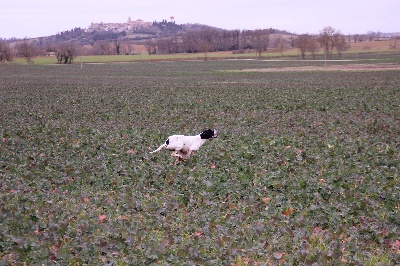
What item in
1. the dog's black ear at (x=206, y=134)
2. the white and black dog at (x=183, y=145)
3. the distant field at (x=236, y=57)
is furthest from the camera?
the distant field at (x=236, y=57)

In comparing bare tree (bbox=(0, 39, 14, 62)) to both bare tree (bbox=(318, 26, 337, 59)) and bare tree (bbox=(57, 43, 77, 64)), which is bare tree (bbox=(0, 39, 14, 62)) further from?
bare tree (bbox=(318, 26, 337, 59))

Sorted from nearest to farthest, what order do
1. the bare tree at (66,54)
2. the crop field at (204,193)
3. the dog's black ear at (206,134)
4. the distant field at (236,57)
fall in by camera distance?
1. the crop field at (204,193)
2. the dog's black ear at (206,134)
3. the distant field at (236,57)
4. the bare tree at (66,54)

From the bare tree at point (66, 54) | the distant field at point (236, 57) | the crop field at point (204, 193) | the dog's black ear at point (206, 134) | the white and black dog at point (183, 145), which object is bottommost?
the distant field at point (236, 57)

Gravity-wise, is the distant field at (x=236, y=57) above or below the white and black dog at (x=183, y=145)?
below

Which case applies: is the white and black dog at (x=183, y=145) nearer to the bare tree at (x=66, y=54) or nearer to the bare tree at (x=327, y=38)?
the bare tree at (x=327, y=38)

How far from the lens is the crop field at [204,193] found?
655 centimetres

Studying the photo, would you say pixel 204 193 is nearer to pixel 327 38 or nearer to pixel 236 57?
pixel 327 38

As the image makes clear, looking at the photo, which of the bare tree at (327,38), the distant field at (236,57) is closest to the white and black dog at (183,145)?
the bare tree at (327,38)

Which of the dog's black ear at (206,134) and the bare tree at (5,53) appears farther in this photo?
the bare tree at (5,53)

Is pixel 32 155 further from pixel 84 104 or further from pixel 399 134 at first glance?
pixel 84 104

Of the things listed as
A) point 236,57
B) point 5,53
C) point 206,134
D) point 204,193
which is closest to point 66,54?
point 5,53

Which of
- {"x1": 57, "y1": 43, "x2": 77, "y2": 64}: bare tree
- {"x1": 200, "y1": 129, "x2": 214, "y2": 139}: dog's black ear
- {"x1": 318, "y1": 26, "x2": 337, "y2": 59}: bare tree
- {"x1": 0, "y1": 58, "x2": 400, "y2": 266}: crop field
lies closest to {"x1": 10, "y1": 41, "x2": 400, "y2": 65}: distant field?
{"x1": 57, "y1": 43, "x2": 77, "y2": 64}: bare tree

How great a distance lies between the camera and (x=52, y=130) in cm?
1739

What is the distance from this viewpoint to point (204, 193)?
371 inches
